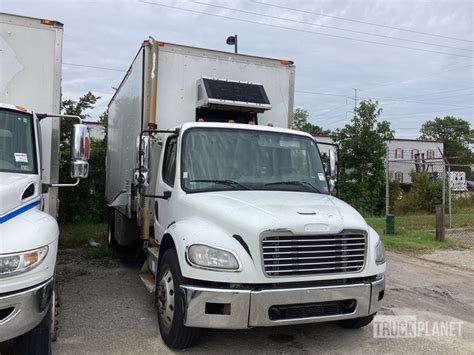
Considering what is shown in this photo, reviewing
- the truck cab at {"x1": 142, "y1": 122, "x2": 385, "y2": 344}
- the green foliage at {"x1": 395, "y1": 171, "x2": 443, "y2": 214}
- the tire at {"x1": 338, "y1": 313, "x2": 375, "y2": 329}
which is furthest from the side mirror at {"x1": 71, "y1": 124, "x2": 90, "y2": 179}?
the green foliage at {"x1": 395, "y1": 171, "x2": 443, "y2": 214}

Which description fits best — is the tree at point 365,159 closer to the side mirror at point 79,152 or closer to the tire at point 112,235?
the tire at point 112,235

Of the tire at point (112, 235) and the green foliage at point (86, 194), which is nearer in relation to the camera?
the tire at point (112, 235)

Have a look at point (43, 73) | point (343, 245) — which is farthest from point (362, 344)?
point (43, 73)

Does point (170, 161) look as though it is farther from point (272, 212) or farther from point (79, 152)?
point (272, 212)

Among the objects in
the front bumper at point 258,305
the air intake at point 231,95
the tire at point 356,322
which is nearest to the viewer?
the front bumper at point 258,305

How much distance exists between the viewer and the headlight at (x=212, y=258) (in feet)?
13.3

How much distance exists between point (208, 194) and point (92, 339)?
191 cm

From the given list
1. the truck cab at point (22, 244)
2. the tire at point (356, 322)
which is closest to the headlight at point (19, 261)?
the truck cab at point (22, 244)

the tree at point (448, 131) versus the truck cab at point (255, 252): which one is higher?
the tree at point (448, 131)

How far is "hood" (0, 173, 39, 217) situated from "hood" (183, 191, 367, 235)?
153 cm

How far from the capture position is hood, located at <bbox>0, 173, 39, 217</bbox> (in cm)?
379

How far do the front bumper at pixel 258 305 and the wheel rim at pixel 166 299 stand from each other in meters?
0.44

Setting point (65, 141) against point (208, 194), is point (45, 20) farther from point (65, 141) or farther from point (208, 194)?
point (65, 141)

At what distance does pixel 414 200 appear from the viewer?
2197 centimetres
